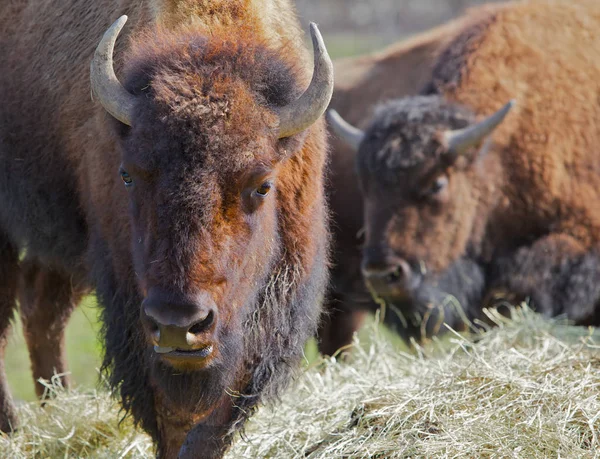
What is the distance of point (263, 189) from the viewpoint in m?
3.68

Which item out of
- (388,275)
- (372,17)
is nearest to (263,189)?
(388,275)

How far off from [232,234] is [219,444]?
1015 millimetres

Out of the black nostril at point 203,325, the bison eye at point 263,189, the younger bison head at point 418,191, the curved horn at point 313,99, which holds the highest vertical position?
the curved horn at point 313,99

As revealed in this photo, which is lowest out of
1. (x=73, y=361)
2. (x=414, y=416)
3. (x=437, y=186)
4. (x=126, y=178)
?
(x=73, y=361)

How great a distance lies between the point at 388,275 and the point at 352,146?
1.28m

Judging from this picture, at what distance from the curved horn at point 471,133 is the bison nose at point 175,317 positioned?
382cm

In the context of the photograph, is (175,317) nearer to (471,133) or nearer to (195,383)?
(195,383)

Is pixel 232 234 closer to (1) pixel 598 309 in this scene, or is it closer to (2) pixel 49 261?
(2) pixel 49 261

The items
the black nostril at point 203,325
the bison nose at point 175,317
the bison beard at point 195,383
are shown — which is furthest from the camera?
the bison beard at point 195,383

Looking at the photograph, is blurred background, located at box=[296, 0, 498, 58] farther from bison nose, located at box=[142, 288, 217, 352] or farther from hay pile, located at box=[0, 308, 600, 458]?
bison nose, located at box=[142, 288, 217, 352]

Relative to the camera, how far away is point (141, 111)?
359 centimetres

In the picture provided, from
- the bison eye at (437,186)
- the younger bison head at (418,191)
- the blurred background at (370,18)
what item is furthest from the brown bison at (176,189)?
the blurred background at (370,18)

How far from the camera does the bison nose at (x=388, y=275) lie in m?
6.49

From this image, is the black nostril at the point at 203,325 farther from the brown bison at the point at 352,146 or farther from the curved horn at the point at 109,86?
the brown bison at the point at 352,146
